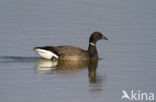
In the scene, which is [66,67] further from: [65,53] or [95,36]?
[95,36]

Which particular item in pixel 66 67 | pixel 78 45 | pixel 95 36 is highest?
pixel 95 36

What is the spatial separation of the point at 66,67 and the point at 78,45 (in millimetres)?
2474

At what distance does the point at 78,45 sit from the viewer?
23281 millimetres

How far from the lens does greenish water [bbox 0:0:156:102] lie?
17188 mm

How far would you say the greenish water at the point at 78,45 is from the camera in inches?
677

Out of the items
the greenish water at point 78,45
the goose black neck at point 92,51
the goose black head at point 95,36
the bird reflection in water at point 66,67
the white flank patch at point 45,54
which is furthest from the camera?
the goose black head at point 95,36

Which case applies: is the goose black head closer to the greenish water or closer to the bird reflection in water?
the greenish water

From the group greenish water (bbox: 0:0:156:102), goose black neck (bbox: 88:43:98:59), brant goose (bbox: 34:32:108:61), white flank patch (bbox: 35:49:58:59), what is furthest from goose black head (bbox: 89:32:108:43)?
white flank patch (bbox: 35:49:58:59)

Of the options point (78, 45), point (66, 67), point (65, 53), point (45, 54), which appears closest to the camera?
point (66, 67)

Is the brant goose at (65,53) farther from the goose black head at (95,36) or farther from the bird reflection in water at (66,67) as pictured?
the goose black head at (95,36)

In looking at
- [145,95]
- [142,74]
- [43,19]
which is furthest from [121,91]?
[43,19]

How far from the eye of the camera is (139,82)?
18.2 meters

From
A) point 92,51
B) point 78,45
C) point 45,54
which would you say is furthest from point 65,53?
point 78,45

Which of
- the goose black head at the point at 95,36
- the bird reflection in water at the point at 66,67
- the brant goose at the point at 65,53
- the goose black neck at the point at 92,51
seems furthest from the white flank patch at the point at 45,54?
the goose black head at the point at 95,36
